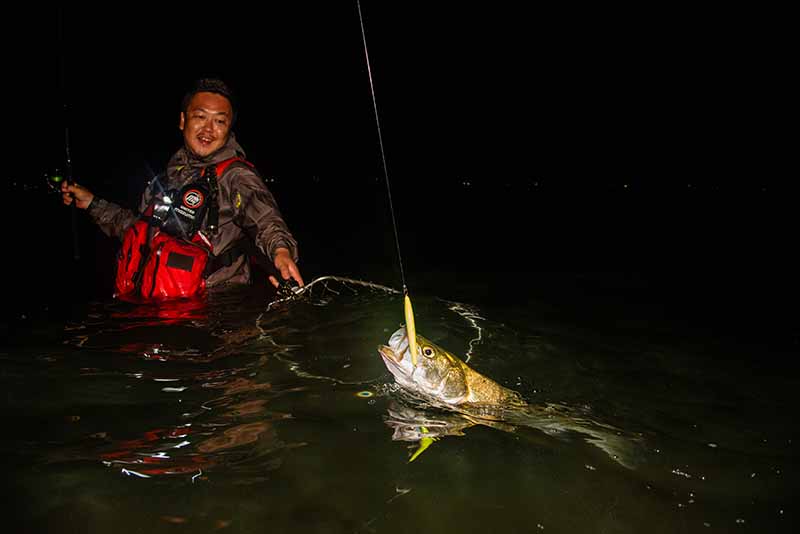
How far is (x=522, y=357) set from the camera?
4.92 m

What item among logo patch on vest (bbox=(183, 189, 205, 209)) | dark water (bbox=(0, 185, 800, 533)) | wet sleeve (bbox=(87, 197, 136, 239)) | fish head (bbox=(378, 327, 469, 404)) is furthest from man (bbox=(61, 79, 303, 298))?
fish head (bbox=(378, 327, 469, 404))

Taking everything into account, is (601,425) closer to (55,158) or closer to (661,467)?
(661,467)

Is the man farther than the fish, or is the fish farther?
the man

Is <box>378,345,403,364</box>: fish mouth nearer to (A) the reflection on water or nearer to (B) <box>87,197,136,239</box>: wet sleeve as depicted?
(A) the reflection on water

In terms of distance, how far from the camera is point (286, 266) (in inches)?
196

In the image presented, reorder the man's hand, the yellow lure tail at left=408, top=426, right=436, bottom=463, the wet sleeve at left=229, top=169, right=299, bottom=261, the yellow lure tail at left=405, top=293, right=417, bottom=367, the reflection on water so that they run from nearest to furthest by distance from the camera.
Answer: the reflection on water < the yellow lure tail at left=408, top=426, right=436, bottom=463 < the yellow lure tail at left=405, top=293, right=417, bottom=367 < the man's hand < the wet sleeve at left=229, top=169, right=299, bottom=261

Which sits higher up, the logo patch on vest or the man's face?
the man's face

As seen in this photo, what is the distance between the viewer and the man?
5379 mm

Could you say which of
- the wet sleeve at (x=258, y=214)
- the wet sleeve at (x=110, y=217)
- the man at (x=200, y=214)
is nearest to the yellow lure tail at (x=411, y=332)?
the man at (x=200, y=214)

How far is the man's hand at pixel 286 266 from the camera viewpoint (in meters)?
4.92

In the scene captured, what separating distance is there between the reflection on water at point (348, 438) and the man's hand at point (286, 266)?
489mm

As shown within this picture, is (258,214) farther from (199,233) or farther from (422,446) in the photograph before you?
(422,446)

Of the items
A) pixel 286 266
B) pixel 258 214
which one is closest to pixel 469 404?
pixel 286 266

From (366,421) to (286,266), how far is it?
87.9 inches
